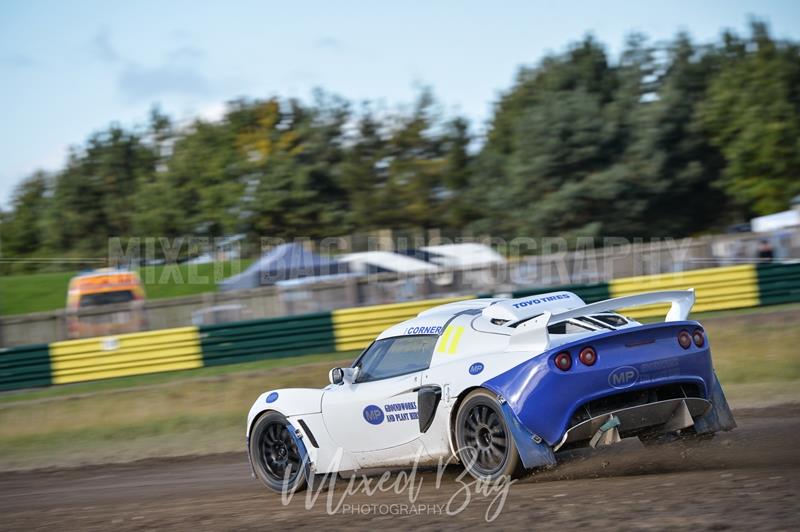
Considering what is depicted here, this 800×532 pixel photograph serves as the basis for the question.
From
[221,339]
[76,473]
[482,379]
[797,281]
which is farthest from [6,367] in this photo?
[797,281]

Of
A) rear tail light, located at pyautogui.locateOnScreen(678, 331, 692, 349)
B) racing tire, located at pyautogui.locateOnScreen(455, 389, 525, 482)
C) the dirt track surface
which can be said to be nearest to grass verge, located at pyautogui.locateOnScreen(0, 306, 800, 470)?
the dirt track surface

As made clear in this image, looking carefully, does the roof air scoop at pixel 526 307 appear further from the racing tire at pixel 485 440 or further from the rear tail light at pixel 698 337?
the rear tail light at pixel 698 337

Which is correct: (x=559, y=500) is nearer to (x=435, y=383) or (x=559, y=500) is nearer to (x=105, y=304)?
(x=435, y=383)

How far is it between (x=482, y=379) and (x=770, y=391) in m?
6.04

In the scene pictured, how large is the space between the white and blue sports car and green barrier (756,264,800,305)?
Answer: 29.8 ft

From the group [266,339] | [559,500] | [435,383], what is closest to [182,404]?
Answer: [266,339]

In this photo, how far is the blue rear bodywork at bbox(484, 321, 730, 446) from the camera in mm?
5602

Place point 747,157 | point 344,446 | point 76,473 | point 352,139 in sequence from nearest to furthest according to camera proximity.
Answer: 1. point 344,446
2. point 76,473
3. point 747,157
4. point 352,139

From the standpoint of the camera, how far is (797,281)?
14.7 metres

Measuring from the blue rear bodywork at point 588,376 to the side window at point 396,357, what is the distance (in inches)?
28.9

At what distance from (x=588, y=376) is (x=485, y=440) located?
31.9 inches

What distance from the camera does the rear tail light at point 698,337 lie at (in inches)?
241

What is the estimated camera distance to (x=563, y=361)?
5637 millimetres

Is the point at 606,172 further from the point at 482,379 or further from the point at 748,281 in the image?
the point at 482,379
